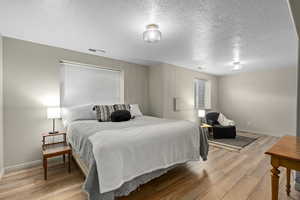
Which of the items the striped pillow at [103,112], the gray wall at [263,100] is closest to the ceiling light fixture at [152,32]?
the striped pillow at [103,112]

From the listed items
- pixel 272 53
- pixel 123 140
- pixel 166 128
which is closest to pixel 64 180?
pixel 123 140

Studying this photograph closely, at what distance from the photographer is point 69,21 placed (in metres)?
1.81

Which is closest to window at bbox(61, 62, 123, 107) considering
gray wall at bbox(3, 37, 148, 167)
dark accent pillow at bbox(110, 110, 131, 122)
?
gray wall at bbox(3, 37, 148, 167)

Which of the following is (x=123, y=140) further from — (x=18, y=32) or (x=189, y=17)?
(x=18, y=32)

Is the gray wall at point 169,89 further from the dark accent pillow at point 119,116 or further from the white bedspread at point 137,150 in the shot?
the white bedspread at point 137,150

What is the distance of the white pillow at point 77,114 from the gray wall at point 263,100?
5.21 metres

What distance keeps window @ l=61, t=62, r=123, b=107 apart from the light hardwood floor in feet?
4.53

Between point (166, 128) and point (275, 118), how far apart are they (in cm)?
463

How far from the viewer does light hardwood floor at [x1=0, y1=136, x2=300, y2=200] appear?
5.50 ft

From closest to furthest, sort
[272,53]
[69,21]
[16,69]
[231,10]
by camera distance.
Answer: [231,10] → [69,21] → [16,69] → [272,53]

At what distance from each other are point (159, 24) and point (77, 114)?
7.12ft

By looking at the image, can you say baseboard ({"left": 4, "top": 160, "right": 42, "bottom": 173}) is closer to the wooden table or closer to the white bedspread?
the white bedspread

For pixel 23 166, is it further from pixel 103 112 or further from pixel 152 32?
pixel 152 32

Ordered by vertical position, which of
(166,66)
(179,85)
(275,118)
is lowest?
(275,118)
